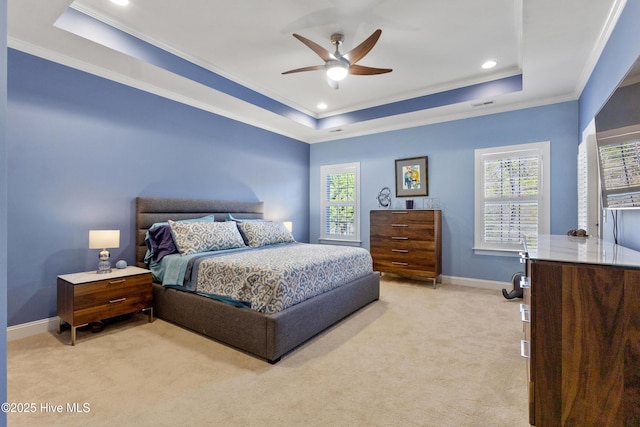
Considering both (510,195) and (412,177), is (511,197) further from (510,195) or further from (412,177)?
(412,177)

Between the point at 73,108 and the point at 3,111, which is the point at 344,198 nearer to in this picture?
the point at 73,108

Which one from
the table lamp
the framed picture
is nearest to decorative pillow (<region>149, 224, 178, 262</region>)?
the table lamp

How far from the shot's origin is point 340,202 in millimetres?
5938

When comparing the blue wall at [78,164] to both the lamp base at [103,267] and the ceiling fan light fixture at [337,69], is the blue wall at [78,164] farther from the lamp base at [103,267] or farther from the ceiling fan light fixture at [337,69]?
the ceiling fan light fixture at [337,69]

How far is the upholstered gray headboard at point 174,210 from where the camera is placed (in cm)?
A: 348

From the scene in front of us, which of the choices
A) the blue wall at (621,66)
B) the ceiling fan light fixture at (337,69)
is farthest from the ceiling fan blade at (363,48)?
the blue wall at (621,66)

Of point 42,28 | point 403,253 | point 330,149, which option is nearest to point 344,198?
point 330,149

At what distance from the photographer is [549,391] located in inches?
52.3

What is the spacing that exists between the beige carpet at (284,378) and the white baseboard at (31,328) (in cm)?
13

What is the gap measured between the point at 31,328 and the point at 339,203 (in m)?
4.59

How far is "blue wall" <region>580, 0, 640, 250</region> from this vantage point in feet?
6.26

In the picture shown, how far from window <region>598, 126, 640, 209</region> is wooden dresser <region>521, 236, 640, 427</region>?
2.45 ft

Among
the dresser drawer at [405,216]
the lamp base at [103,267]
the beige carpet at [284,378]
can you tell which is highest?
the dresser drawer at [405,216]

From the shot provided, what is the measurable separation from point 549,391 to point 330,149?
5248 millimetres
